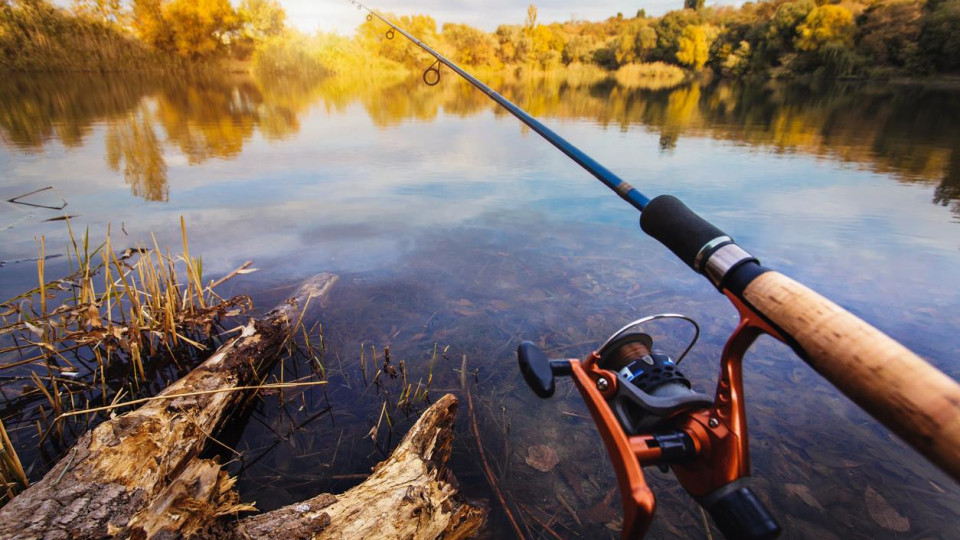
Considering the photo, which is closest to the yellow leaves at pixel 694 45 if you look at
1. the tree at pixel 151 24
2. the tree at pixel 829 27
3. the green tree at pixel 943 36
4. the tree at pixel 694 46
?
the tree at pixel 694 46

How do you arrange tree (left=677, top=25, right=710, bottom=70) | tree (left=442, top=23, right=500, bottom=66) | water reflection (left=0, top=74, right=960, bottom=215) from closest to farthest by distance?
water reflection (left=0, top=74, right=960, bottom=215)
tree (left=677, top=25, right=710, bottom=70)
tree (left=442, top=23, right=500, bottom=66)

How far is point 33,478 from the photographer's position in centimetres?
243

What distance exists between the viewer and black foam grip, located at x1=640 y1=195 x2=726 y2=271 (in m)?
1.57

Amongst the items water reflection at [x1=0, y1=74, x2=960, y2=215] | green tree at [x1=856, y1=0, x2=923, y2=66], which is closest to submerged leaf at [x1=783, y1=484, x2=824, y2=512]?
water reflection at [x1=0, y1=74, x2=960, y2=215]

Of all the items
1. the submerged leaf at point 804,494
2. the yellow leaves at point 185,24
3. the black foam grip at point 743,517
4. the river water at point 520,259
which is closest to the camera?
the black foam grip at point 743,517

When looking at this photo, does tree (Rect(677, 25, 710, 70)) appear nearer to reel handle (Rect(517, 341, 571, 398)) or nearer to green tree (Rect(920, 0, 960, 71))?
green tree (Rect(920, 0, 960, 71))

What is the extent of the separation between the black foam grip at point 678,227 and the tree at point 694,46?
69.8m

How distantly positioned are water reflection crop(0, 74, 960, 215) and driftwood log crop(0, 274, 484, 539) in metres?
7.07

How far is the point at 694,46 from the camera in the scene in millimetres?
58031

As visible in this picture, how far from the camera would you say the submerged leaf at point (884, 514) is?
2.38 m

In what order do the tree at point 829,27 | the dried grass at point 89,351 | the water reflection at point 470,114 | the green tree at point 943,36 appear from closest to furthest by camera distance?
the dried grass at point 89,351 < the water reflection at point 470,114 < the green tree at point 943,36 < the tree at point 829,27

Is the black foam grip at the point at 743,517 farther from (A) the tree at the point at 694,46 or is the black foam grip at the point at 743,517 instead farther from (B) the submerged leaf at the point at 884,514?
(A) the tree at the point at 694,46

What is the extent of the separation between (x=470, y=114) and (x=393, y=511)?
20.0m

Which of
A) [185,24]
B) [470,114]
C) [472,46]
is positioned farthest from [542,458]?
[472,46]
